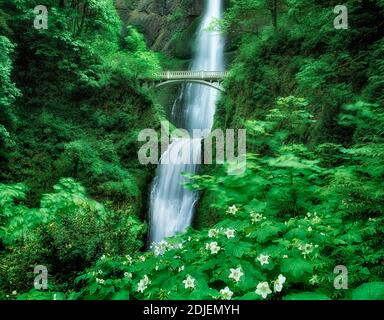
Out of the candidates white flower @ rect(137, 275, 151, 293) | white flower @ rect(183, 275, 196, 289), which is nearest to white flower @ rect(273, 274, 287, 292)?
white flower @ rect(183, 275, 196, 289)

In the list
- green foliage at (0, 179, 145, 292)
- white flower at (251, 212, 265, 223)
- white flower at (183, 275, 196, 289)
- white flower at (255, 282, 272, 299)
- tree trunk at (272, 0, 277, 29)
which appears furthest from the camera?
tree trunk at (272, 0, 277, 29)

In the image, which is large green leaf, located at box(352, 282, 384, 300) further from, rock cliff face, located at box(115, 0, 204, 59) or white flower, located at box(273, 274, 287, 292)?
rock cliff face, located at box(115, 0, 204, 59)

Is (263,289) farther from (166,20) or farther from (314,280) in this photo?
(166,20)

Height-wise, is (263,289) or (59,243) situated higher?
(263,289)

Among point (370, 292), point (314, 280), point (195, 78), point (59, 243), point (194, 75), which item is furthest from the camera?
point (194, 75)

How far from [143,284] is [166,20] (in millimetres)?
36415

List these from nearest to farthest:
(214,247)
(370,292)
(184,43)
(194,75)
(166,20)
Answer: (370,292) → (214,247) → (194,75) → (184,43) → (166,20)

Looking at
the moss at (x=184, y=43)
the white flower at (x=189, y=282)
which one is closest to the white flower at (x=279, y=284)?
the white flower at (x=189, y=282)

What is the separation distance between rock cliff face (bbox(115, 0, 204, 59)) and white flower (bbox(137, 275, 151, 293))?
101 feet

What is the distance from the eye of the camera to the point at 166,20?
35.9 metres

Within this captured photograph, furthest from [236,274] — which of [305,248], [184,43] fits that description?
[184,43]

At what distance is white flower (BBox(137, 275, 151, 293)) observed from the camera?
9.45 feet

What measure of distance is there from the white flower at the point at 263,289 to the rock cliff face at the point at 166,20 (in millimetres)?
31099
